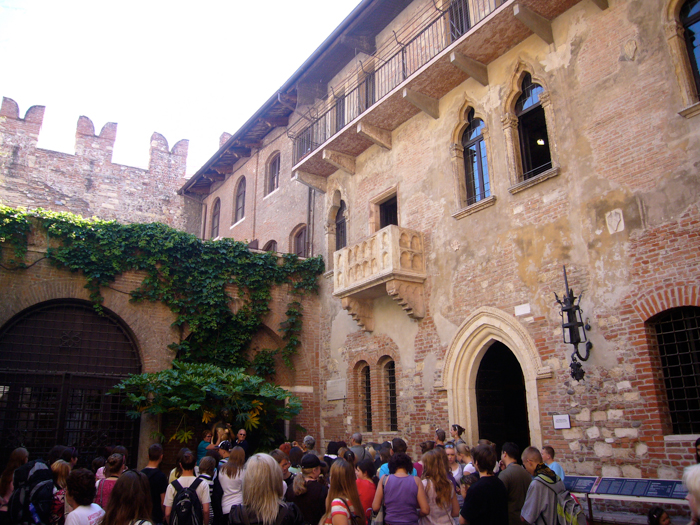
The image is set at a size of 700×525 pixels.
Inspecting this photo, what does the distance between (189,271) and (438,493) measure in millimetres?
10844

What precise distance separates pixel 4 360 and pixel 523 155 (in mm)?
11663

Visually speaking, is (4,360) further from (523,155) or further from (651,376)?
(651,376)

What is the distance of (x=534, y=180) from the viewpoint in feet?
32.9

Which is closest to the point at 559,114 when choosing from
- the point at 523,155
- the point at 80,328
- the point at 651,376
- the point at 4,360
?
the point at 523,155

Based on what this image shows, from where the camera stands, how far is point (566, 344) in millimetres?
9125

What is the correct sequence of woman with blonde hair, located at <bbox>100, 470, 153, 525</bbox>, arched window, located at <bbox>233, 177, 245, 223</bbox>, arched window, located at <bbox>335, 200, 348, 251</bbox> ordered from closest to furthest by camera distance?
woman with blonde hair, located at <bbox>100, 470, 153, 525</bbox>, arched window, located at <bbox>335, 200, 348, 251</bbox>, arched window, located at <bbox>233, 177, 245, 223</bbox>

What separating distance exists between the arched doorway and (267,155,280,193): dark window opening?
27.6ft

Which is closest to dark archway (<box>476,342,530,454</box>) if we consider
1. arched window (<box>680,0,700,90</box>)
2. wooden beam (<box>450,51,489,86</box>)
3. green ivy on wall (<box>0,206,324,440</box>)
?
wooden beam (<box>450,51,489,86</box>)

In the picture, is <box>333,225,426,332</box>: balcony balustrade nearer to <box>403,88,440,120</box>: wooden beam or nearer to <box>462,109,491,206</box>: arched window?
<box>462,109,491,206</box>: arched window

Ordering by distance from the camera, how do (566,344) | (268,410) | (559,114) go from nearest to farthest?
(566,344), (559,114), (268,410)

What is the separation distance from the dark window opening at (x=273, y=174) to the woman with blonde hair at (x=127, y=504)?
17.1 meters

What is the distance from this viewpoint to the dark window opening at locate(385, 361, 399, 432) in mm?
12993

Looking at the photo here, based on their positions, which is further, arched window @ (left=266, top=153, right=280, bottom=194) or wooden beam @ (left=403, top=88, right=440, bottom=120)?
arched window @ (left=266, top=153, right=280, bottom=194)

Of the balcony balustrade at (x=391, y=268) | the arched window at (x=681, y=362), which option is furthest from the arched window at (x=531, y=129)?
the arched window at (x=681, y=362)
